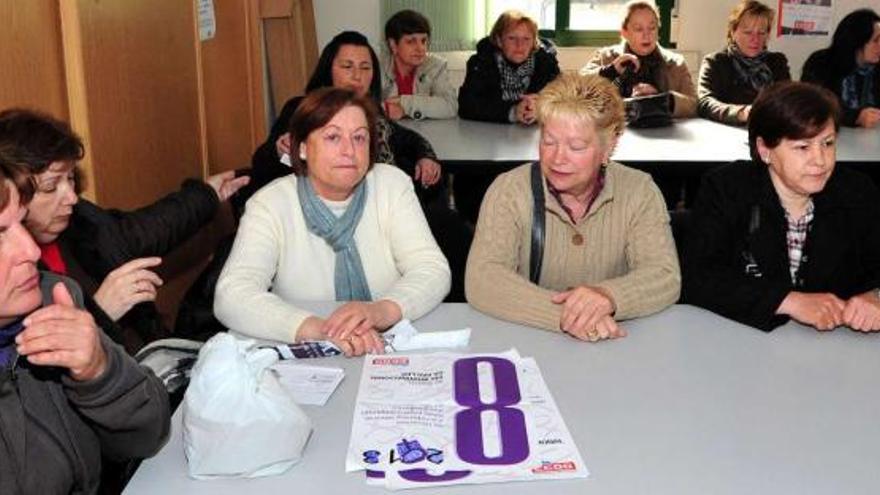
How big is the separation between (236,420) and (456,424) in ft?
1.22

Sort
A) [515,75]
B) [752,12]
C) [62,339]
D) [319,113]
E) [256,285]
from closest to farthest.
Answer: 1. [62,339]
2. [256,285]
3. [319,113]
4. [752,12]
5. [515,75]

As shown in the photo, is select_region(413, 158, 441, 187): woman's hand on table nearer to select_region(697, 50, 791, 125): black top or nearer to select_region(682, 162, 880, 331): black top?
select_region(682, 162, 880, 331): black top

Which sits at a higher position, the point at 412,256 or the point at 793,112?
the point at 793,112

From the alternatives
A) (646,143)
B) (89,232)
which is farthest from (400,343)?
(646,143)

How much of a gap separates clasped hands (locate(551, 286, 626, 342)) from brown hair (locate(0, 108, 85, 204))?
3.72 ft

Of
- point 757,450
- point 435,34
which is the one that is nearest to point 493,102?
point 435,34

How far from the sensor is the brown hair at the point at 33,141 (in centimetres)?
185

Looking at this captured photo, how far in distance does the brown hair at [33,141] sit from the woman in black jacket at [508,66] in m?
2.78

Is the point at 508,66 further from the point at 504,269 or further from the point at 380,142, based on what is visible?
the point at 504,269

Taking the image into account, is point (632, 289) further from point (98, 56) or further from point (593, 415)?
point (98, 56)

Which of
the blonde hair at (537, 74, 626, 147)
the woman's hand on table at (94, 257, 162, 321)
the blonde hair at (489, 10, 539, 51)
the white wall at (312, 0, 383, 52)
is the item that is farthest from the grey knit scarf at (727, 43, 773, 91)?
the woman's hand on table at (94, 257, 162, 321)

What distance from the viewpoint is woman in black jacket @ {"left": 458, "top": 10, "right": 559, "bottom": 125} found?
465 centimetres

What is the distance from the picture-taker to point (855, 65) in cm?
481

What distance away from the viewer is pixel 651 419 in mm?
1489
